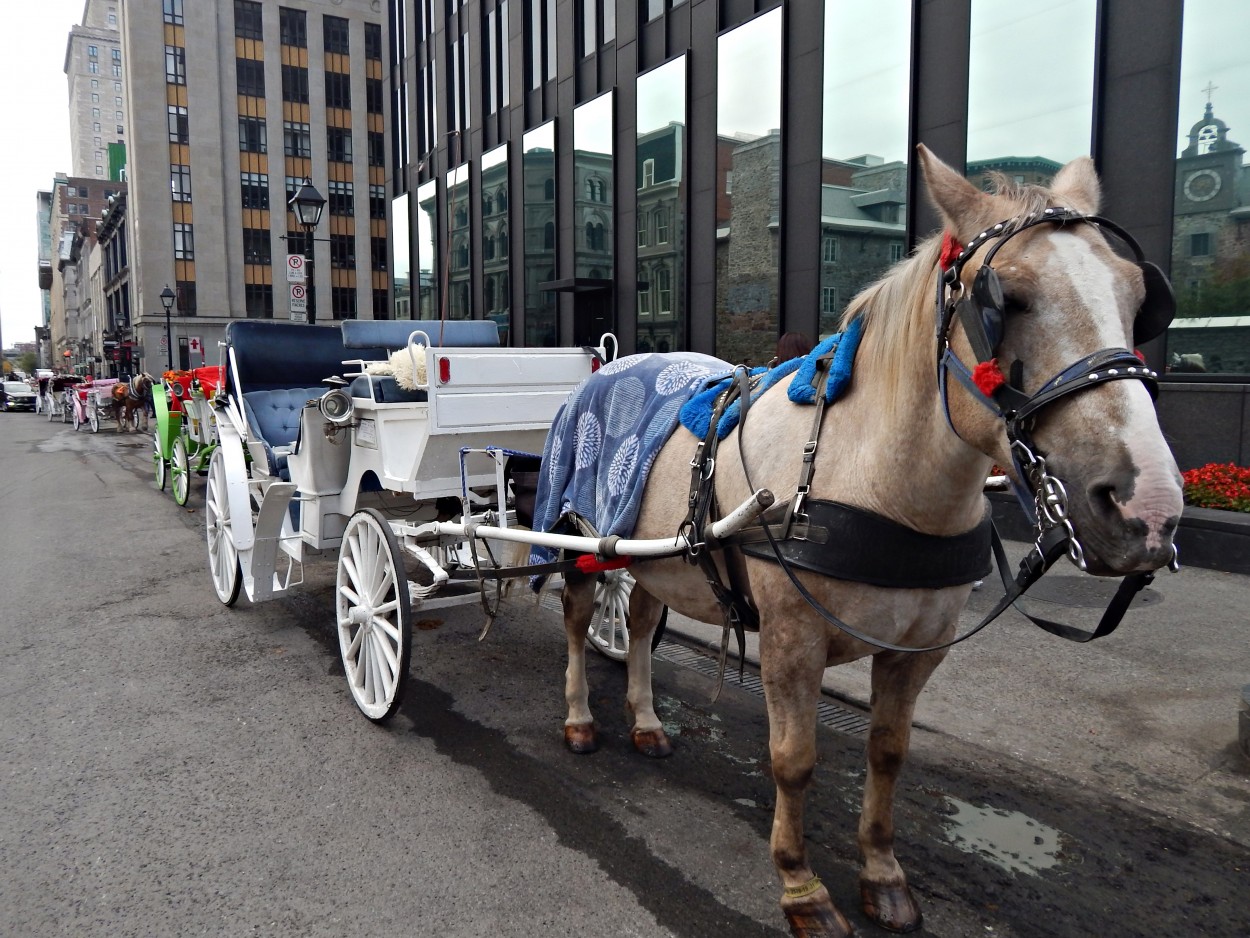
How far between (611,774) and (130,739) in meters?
2.42

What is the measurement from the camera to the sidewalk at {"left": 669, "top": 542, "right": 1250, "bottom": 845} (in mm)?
3855

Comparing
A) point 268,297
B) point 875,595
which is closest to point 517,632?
point 875,595

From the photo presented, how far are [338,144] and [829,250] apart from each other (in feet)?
174

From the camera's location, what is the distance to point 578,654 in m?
4.24

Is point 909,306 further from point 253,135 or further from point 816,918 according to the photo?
point 253,135

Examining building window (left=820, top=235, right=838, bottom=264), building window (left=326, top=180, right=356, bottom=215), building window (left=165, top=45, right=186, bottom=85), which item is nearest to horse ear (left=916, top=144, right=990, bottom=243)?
building window (left=820, top=235, right=838, bottom=264)

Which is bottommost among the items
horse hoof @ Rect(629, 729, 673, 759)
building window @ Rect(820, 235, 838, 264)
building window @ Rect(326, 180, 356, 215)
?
horse hoof @ Rect(629, 729, 673, 759)

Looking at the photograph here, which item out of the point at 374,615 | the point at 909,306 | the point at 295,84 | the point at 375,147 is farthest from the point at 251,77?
the point at 909,306

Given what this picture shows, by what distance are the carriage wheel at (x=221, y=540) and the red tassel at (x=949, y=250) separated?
17.9 ft

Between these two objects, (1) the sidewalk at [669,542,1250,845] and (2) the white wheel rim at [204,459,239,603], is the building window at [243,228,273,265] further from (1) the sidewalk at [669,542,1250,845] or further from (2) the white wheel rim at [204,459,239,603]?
(1) the sidewalk at [669,542,1250,845]

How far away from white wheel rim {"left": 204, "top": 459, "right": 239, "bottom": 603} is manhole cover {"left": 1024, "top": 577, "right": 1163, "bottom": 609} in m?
5.91

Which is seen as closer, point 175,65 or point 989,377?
point 989,377

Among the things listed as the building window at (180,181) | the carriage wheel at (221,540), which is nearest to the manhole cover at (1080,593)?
the carriage wheel at (221,540)

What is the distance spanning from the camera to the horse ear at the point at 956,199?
2.09 metres
